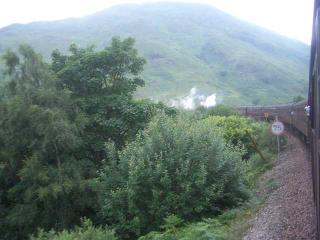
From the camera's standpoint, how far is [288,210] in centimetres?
1177

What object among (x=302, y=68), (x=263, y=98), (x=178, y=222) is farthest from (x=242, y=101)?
(x=178, y=222)

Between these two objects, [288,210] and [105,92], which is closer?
[288,210]

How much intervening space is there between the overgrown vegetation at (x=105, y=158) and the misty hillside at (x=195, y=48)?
6966 centimetres

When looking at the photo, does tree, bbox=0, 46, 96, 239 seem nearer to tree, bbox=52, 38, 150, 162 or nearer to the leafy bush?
tree, bbox=52, 38, 150, 162

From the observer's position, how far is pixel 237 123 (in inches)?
1063

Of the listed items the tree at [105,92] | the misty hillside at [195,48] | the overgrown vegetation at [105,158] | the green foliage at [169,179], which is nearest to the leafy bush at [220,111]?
the overgrown vegetation at [105,158]

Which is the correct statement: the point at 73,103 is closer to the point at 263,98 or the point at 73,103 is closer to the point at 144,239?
the point at 144,239

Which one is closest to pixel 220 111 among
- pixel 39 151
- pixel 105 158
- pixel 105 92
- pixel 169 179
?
pixel 105 92

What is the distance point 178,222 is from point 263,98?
9170cm

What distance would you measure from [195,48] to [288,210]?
138 metres

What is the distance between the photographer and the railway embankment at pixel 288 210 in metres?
10.1

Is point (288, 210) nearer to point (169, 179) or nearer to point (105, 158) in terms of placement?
point (169, 179)

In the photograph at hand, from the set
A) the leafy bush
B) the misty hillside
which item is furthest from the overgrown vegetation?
the misty hillside

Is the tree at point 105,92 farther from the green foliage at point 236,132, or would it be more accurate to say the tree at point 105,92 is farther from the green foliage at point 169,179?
the green foliage at point 236,132
